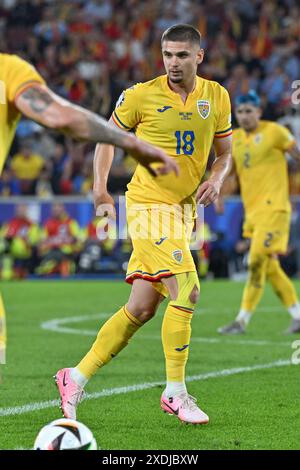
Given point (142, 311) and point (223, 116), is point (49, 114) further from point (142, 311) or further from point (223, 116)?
point (223, 116)

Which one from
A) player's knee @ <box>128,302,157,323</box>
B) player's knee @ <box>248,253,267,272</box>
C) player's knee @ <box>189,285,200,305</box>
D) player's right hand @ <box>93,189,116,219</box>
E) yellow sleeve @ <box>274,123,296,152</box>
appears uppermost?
yellow sleeve @ <box>274,123,296,152</box>

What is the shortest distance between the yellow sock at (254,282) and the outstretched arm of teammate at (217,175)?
15.0 ft

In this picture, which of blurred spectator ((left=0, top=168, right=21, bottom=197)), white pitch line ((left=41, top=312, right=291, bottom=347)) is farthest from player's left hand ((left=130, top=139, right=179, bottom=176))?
blurred spectator ((left=0, top=168, right=21, bottom=197))

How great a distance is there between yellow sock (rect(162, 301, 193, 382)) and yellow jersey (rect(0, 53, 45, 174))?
6.52ft

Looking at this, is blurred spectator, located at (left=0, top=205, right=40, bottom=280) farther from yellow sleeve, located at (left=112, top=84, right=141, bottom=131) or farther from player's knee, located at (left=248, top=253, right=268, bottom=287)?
yellow sleeve, located at (left=112, top=84, right=141, bottom=131)

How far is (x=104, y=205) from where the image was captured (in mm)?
6125

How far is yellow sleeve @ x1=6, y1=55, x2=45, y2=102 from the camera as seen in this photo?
4.44 meters

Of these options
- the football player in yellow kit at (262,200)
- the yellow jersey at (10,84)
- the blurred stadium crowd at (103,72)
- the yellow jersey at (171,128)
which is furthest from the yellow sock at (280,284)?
the blurred stadium crowd at (103,72)

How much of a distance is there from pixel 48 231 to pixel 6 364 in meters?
11.7

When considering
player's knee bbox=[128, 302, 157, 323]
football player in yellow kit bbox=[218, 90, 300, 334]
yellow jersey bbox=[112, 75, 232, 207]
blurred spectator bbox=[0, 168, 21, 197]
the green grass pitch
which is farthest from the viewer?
blurred spectator bbox=[0, 168, 21, 197]

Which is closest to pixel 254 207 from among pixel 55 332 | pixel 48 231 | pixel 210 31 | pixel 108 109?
pixel 55 332

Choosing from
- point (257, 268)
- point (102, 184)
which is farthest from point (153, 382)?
point (257, 268)

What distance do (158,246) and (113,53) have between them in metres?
18.9

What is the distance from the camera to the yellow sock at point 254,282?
1130 centimetres
